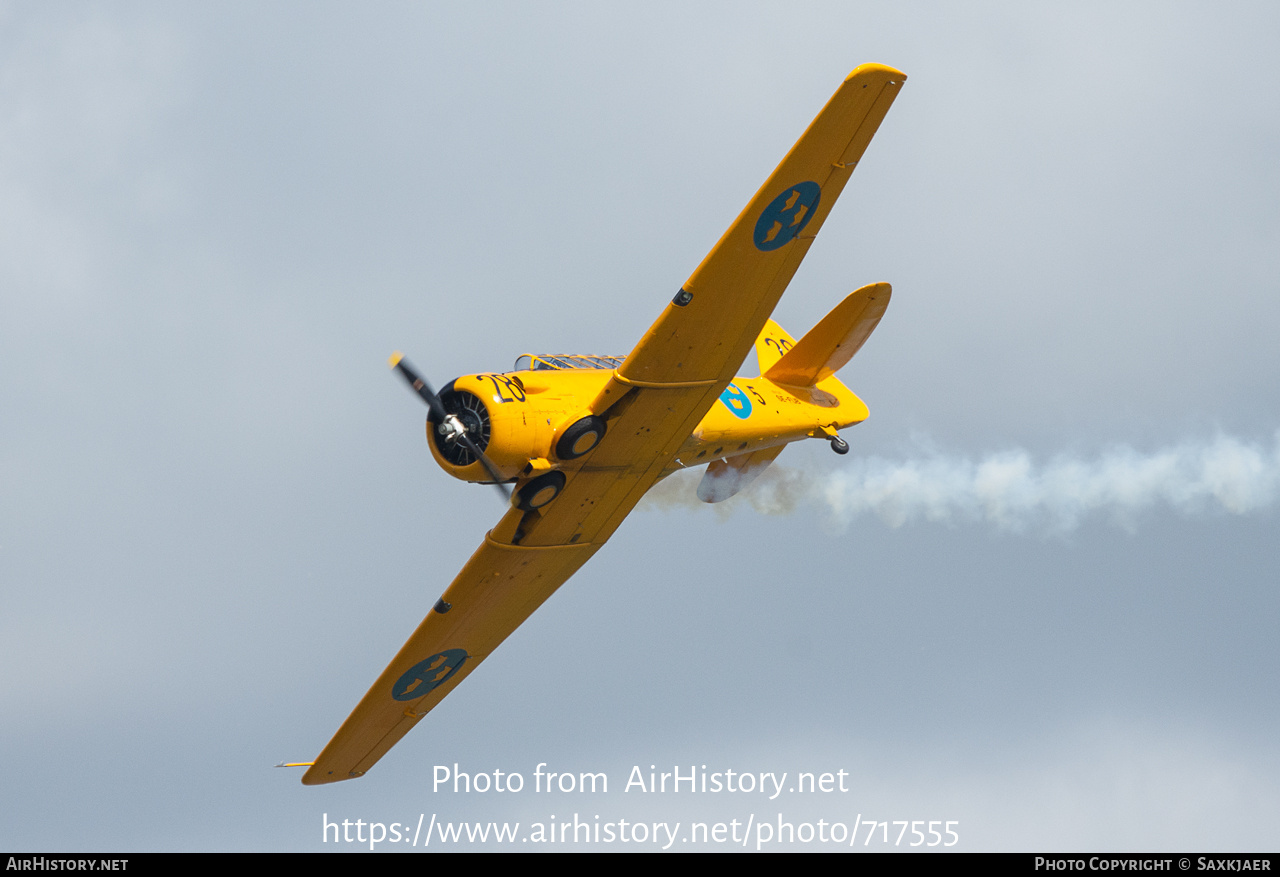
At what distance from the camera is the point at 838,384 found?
21.4m

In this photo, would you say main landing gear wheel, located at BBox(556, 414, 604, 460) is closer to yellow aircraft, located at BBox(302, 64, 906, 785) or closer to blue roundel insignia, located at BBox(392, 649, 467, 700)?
yellow aircraft, located at BBox(302, 64, 906, 785)

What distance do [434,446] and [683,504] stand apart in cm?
544

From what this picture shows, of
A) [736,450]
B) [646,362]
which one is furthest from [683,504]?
[646,362]

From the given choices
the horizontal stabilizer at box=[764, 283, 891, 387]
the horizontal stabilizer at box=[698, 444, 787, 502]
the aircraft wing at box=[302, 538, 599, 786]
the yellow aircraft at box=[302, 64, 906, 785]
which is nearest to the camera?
the yellow aircraft at box=[302, 64, 906, 785]

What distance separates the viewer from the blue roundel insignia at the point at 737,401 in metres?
19.0

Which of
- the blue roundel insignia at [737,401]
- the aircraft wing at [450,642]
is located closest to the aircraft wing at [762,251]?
the blue roundel insignia at [737,401]

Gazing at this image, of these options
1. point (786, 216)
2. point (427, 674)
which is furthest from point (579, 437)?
point (427, 674)

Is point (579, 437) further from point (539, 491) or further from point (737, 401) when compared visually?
point (737, 401)

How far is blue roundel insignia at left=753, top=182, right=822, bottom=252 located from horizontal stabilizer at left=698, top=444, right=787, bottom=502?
5.86 meters

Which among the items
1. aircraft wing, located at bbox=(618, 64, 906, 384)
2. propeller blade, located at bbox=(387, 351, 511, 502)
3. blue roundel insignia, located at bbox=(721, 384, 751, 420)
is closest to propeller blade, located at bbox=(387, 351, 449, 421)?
propeller blade, located at bbox=(387, 351, 511, 502)

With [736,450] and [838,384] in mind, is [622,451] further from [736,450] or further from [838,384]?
[838,384]

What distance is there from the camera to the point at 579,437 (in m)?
16.3

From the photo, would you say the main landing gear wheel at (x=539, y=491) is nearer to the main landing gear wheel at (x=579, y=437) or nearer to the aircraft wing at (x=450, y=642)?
the main landing gear wheel at (x=579, y=437)

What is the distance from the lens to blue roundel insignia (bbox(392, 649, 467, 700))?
67.7ft
